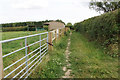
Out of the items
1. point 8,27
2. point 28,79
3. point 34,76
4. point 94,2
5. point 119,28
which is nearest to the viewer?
point 28,79

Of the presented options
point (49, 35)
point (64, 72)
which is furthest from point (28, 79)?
point (49, 35)

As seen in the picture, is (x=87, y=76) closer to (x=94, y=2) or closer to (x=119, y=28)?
(x=119, y=28)

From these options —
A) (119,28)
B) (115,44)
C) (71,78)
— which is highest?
(119,28)

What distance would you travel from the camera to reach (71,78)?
298 centimetres

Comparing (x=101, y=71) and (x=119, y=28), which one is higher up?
(x=119, y=28)

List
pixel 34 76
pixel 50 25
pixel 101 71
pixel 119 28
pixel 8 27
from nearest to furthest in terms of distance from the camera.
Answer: pixel 34 76 < pixel 101 71 < pixel 119 28 < pixel 8 27 < pixel 50 25

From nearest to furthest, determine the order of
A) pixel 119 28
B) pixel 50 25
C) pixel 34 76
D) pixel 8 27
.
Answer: pixel 34 76
pixel 119 28
pixel 8 27
pixel 50 25

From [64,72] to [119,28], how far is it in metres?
3.84

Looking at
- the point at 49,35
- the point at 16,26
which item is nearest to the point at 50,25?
the point at 16,26

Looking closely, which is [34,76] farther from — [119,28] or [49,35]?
[119,28]

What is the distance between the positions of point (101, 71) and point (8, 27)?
4825 cm

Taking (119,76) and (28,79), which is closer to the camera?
(28,79)

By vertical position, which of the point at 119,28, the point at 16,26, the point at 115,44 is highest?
the point at 16,26

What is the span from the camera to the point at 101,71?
131 inches
